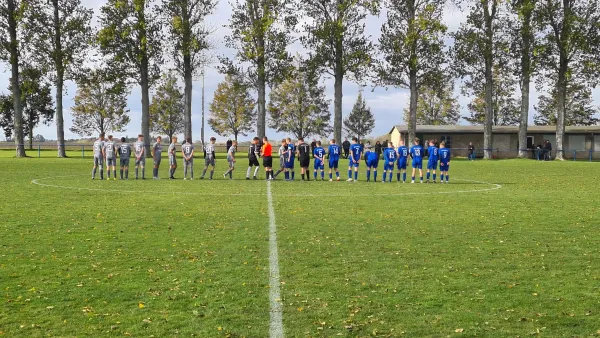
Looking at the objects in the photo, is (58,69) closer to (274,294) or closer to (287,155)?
(287,155)

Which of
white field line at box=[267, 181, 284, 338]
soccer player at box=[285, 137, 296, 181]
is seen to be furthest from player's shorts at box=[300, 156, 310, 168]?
white field line at box=[267, 181, 284, 338]

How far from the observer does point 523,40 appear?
51344 millimetres

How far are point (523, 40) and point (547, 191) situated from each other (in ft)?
112

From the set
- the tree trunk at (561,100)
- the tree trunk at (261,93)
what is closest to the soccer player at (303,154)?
the tree trunk at (261,93)

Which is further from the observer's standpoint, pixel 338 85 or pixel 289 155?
pixel 338 85

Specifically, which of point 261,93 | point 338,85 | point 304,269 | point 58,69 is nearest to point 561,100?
point 338,85

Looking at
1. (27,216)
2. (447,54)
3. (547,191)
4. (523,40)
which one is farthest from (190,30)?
(27,216)

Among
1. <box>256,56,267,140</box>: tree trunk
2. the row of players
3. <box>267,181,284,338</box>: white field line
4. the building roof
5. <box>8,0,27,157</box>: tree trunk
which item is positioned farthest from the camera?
the building roof

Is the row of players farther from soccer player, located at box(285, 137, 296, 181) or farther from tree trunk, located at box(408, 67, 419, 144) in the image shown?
tree trunk, located at box(408, 67, 419, 144)

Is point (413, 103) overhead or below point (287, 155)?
overhead

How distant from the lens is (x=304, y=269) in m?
8.23

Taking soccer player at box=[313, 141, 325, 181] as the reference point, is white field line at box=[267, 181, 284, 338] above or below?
below

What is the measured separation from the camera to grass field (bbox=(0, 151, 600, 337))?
19.8 feet

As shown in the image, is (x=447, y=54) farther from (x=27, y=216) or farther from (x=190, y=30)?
(x=27, y=216)
